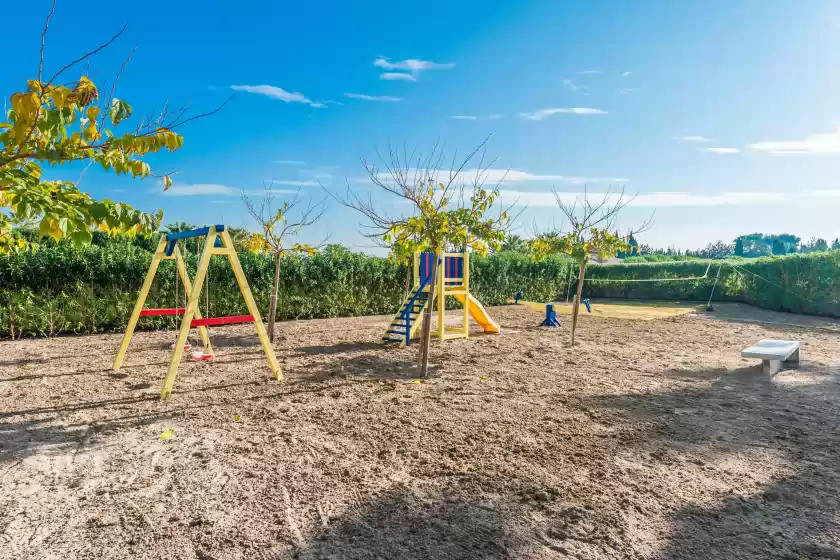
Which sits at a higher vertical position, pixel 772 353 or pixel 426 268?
pixel 426 268

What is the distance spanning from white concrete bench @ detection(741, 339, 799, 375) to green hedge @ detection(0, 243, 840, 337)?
9550 millimetres

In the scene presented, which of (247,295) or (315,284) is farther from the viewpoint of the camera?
(315,284)

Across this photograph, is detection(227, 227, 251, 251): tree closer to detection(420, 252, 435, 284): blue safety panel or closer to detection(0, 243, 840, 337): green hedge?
detection(0, 243, 840, 337): green hedge

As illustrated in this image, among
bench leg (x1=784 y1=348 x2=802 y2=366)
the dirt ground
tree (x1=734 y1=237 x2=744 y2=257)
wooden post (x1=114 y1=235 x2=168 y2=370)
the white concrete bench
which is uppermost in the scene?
tree (x1=734 y1=237 x2=744 y2=257)

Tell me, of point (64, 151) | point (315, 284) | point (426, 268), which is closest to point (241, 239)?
point (315, 284)

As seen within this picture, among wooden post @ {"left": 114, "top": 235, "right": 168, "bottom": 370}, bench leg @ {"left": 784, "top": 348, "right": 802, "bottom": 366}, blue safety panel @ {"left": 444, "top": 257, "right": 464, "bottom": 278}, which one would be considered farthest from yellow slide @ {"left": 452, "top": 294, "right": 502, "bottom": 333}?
wooden post @ {"left": 114, "top": 235, "right": 168, "bottom": 370}

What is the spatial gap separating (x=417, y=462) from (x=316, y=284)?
10.3 m

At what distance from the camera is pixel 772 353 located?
699 cm

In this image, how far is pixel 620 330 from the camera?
40.4 feet

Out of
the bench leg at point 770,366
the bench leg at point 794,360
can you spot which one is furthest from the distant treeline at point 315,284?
the bench leg at point 794,360

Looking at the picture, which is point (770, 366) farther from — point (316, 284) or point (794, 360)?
point (316, 284)

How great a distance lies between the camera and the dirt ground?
2947 millimetres

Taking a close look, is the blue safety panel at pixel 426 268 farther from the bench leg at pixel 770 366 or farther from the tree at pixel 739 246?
the tree at pixel 739 246

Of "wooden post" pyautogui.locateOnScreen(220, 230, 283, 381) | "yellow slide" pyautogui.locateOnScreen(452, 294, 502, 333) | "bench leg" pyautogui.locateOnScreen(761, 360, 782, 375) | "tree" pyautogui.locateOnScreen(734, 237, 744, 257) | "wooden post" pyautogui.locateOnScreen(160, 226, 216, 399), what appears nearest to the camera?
"wooden post" pyautogui.locateOnScreen(160, 226, 216, 399)
